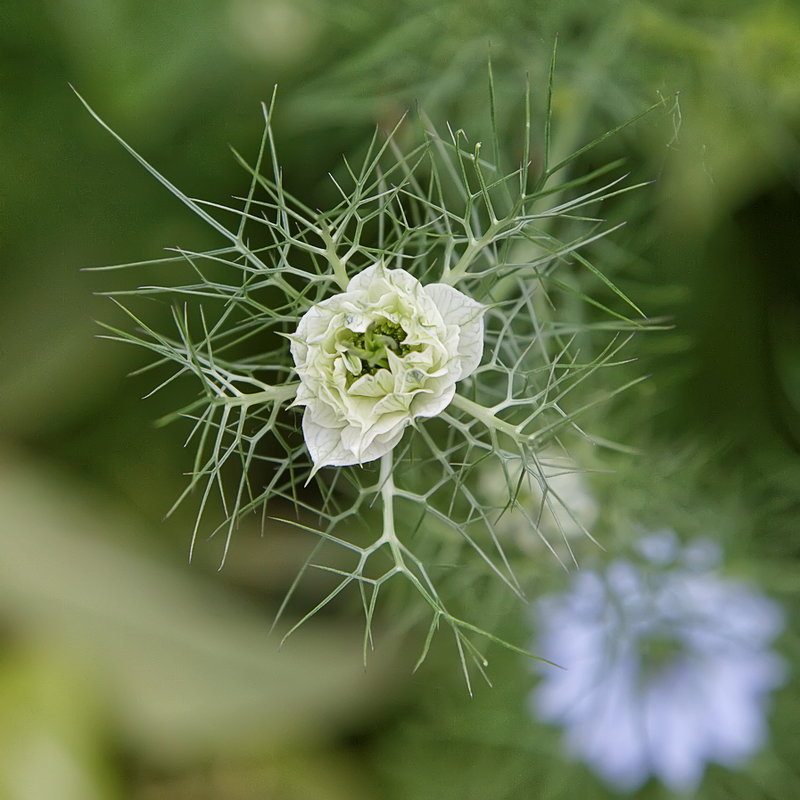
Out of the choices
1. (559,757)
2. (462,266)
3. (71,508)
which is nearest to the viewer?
(462,266)

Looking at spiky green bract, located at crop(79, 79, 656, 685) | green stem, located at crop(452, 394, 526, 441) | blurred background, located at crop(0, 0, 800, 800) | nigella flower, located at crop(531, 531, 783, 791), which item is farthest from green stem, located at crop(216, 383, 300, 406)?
nigella flower, located at crop(531, 531, 783, 791)

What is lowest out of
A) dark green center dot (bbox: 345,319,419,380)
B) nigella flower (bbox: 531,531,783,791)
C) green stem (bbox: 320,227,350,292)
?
nigella flower (bbox: 531,531,783,791)

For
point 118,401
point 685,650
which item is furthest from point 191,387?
point 685,650

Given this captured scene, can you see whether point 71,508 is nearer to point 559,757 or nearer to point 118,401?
point 118,401

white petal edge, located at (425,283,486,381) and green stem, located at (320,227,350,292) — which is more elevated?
green stem, located at (320,227,350,292)

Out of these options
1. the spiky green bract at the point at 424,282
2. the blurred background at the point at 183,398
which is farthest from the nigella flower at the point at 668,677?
the spiky green bract at the point at 424,282

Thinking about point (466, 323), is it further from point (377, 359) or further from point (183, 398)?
point (183, 398)

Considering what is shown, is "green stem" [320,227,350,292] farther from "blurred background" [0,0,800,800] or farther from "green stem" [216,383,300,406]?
"blurred background" [0,0,800,800]
